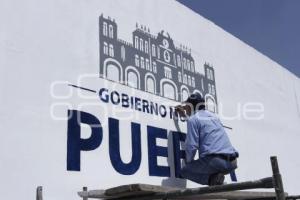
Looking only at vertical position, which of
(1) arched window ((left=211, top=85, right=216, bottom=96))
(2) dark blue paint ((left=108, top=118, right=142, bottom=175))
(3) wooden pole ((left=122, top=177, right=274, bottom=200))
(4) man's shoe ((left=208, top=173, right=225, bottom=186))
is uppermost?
(1) arched window ((left=211, top=85, right=216, bottom=96))

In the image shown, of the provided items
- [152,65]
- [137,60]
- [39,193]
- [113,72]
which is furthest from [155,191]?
[152,65]

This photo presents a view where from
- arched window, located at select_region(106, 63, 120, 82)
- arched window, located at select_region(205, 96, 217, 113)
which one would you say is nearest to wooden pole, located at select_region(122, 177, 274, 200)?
arched window, located at select_region(106, 63, 120, 82)

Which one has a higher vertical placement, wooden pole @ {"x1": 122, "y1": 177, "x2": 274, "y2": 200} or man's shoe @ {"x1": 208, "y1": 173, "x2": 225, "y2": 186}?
man's shoe @ {"x1": 208, "y1": 173, "x2": 225, "y2": 186}

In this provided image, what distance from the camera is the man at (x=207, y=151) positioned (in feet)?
11.0

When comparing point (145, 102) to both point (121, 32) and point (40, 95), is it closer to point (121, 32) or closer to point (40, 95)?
point (121, 32)

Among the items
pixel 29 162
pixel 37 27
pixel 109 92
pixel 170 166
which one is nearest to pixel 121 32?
pixel 109 92

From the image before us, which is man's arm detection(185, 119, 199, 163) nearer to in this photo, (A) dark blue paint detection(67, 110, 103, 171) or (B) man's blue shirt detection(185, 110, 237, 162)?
(B) man's blue shirt detection(185, 110, 237, 162)

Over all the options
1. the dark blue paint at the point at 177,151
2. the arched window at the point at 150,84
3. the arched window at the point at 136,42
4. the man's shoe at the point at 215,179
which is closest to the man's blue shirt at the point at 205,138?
the man's shoe at the point at 215,179

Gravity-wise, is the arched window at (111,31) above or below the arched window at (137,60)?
above

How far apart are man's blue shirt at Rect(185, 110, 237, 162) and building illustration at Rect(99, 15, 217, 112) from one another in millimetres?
541

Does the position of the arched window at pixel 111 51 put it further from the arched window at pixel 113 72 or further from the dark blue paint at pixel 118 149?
the dark blue paint at pixel 118 149

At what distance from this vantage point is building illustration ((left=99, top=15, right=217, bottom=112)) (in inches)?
138

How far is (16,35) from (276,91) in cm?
416

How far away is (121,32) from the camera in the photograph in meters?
3.70
